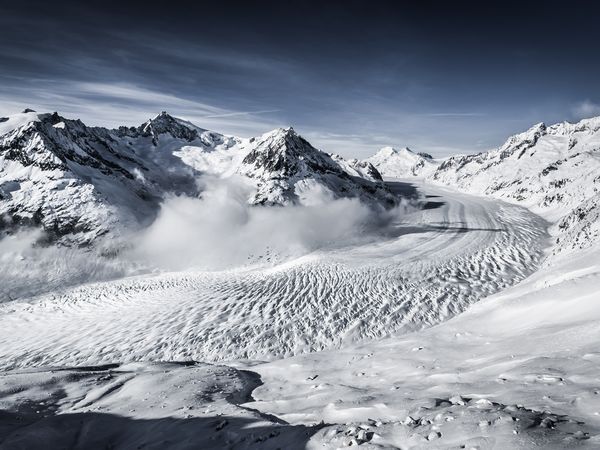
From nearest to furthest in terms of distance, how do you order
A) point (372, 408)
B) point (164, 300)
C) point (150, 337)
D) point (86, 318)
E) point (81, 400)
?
point (372, 408) → point (81, 400) → point (150, 337) → point (86, 318) → point (164, 300)

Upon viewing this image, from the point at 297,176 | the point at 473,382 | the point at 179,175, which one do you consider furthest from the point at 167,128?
the point at 473,382

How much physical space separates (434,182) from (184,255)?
161684 mm

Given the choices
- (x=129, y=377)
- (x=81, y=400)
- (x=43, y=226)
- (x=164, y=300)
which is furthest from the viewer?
(x=43, y=226)

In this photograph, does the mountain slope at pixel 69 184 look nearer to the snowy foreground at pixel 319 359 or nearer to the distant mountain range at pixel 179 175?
A: the distant mountain range at pixel 179 175

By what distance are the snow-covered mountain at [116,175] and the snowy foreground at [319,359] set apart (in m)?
22.2

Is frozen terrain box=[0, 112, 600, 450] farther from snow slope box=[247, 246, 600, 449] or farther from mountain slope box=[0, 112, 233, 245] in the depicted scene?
mountain slope box=[0, 112, 233, 245]

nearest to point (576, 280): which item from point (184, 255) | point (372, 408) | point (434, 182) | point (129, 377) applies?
point (372, 408)

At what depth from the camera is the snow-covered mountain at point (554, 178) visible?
3908 cm

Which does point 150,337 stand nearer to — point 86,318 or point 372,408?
point 86,318

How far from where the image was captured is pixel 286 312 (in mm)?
26438

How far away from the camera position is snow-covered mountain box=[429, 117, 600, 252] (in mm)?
39075

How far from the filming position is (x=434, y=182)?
184125mm

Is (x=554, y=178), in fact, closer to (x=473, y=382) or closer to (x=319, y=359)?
(x=319, y=359)

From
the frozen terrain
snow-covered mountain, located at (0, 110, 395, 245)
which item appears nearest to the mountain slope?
snow-covered mountain, located at (0, 110, 395, 245)
